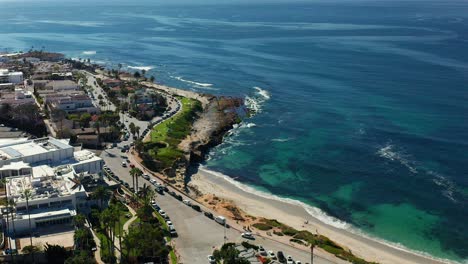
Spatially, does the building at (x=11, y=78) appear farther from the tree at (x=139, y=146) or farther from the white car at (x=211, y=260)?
the white car at (x=211, y=260)

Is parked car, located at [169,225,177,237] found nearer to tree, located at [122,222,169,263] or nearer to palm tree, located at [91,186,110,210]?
tree, located at [122,222,169,263]

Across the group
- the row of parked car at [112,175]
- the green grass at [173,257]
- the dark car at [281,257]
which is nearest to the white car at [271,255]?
the dark car at [281,257]

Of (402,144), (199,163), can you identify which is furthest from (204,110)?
(402,144)

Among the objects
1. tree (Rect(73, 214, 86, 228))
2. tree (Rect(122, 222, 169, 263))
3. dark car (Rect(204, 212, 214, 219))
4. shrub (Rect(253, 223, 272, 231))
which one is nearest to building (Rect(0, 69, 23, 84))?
dark car (Rect(204, 212, 214, 219))

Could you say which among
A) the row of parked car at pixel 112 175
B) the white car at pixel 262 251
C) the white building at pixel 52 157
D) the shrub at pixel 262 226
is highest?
the white building at pixel 52 157

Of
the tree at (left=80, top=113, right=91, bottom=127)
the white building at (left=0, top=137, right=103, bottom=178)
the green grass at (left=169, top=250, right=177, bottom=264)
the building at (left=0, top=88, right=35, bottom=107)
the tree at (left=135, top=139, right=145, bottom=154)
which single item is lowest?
the green grass at (left=169, top=250, right=177, bottom=264)

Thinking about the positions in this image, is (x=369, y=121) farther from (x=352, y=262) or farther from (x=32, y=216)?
(x=32, y=216)
